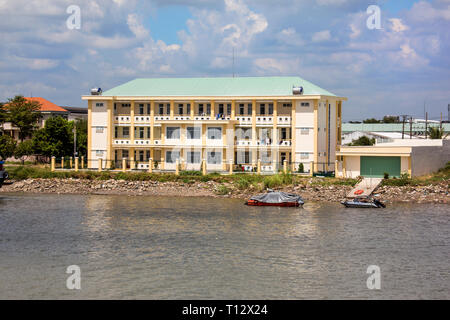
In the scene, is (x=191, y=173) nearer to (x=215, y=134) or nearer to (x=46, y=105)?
(x=215, y=134)

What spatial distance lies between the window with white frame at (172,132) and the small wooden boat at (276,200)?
20130 millimetres

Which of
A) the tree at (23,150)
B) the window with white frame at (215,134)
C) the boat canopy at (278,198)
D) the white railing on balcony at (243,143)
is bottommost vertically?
the boat canopy at (278,198)

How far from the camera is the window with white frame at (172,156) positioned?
68688 mm

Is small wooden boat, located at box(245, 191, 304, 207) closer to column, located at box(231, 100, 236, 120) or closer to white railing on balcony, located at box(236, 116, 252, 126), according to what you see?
white railing on balcony, located at box(236, 116, 252, 126)

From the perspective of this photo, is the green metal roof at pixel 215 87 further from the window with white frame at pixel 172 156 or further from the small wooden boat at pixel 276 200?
the small wooden boat at pixel 276 200

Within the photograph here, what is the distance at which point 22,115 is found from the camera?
87500mm

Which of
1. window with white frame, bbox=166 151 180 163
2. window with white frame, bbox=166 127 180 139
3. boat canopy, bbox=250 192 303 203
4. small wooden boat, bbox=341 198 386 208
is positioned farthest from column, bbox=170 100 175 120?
small wooden boat, bbox=341 198 386 208

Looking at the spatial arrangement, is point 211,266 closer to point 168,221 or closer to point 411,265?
point 411,265

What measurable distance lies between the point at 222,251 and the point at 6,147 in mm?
56586

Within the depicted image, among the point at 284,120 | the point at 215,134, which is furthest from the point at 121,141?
the point at 284,120

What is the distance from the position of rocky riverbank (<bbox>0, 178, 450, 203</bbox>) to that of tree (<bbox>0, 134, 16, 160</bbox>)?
1819cm


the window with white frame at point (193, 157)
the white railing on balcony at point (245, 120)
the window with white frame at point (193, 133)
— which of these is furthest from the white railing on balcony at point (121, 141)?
the white railing on balcony at point (245, 120)
